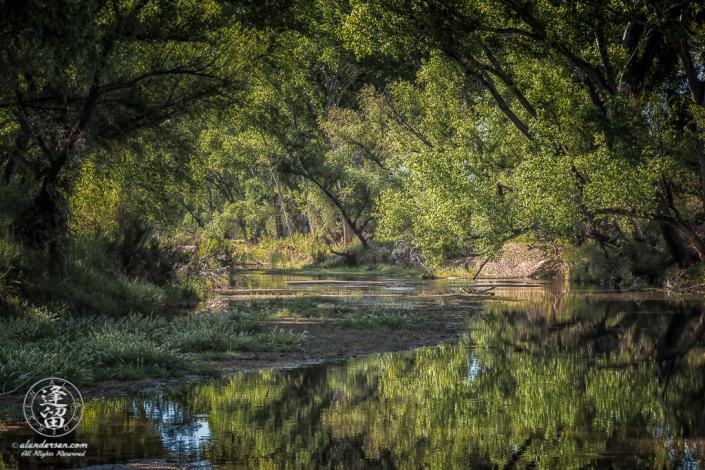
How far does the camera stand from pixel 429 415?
657 cm

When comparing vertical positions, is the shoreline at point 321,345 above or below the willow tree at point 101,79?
below

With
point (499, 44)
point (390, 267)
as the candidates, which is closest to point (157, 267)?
point (499, 44)

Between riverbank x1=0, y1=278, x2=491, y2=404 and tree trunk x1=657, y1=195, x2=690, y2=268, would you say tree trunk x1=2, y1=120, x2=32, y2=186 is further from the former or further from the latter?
tree trunk x1=657, y1=195, x2=690, y2=268

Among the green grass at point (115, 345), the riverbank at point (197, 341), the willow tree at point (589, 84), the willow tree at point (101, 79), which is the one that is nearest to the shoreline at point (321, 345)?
the riverbank at point (197, 341)

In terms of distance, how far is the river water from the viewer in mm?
5098

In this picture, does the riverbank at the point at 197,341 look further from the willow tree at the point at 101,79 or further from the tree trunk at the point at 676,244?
the tree trunk at the point at 676,244

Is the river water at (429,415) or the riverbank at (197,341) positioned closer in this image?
the river water at (429,415)

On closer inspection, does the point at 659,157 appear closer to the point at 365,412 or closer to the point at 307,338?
the point at 307,338

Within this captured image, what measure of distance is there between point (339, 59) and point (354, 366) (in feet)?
126

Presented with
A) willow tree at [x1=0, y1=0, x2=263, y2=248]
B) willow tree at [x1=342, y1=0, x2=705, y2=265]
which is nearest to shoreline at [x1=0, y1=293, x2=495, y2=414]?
willow tree at [x1=0, y1=0, x2=263, y2=248]

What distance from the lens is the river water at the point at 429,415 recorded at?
16.7ft

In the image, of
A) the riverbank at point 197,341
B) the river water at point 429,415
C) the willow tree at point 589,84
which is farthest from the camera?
the willow tree at point 589,84

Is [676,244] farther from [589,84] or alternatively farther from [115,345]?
[115,345]

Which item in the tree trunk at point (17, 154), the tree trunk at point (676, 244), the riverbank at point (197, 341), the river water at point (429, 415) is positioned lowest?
the river water at point (429, 415)
